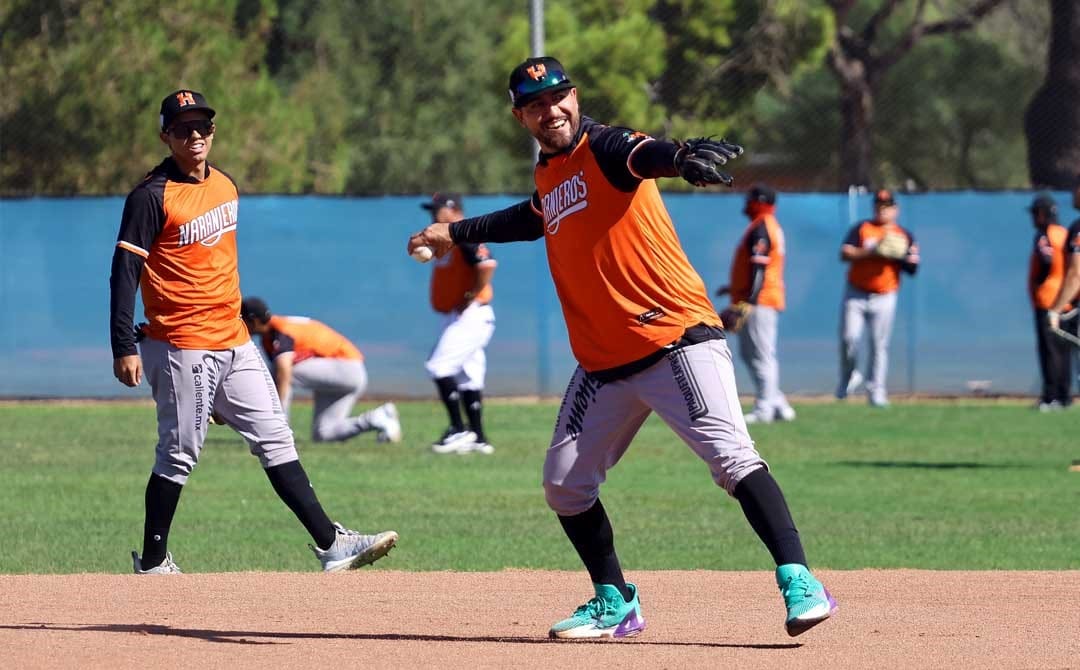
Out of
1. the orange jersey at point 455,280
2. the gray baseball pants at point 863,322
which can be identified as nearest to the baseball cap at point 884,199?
the gray baseball pants at point 863,322

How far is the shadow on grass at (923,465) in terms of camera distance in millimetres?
12875

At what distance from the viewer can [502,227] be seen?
21.0 ft

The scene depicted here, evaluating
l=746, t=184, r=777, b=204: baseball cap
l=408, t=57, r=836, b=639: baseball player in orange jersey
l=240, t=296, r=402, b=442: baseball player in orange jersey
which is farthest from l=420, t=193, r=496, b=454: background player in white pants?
l=408, t=57, r=836, b=639: baseball player in orange jersey

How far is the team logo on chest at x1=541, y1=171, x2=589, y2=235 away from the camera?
5.74m

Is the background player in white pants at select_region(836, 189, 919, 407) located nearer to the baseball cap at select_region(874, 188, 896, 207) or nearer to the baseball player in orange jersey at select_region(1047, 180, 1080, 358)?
the baseball cap at select_region(874, 188, 896, 207)

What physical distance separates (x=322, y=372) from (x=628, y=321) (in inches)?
324

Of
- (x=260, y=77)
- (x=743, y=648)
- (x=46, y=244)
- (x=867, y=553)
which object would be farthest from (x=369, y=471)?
(x=260, y=77)

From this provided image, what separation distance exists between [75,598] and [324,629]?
4.34 feet

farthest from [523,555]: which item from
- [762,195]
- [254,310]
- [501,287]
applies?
[501,287]

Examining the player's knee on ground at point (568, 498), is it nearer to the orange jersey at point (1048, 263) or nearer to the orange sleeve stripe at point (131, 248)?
the orange sleeve stripe at point (131, 248)

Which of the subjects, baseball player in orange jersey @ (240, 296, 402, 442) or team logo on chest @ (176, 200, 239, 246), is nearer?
team logo on chest @ (176, 200, 239, 246)

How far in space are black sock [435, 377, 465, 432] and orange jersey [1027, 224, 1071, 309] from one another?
6.41m

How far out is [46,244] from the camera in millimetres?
19141

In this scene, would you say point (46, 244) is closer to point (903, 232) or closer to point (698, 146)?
point (903, 232)
